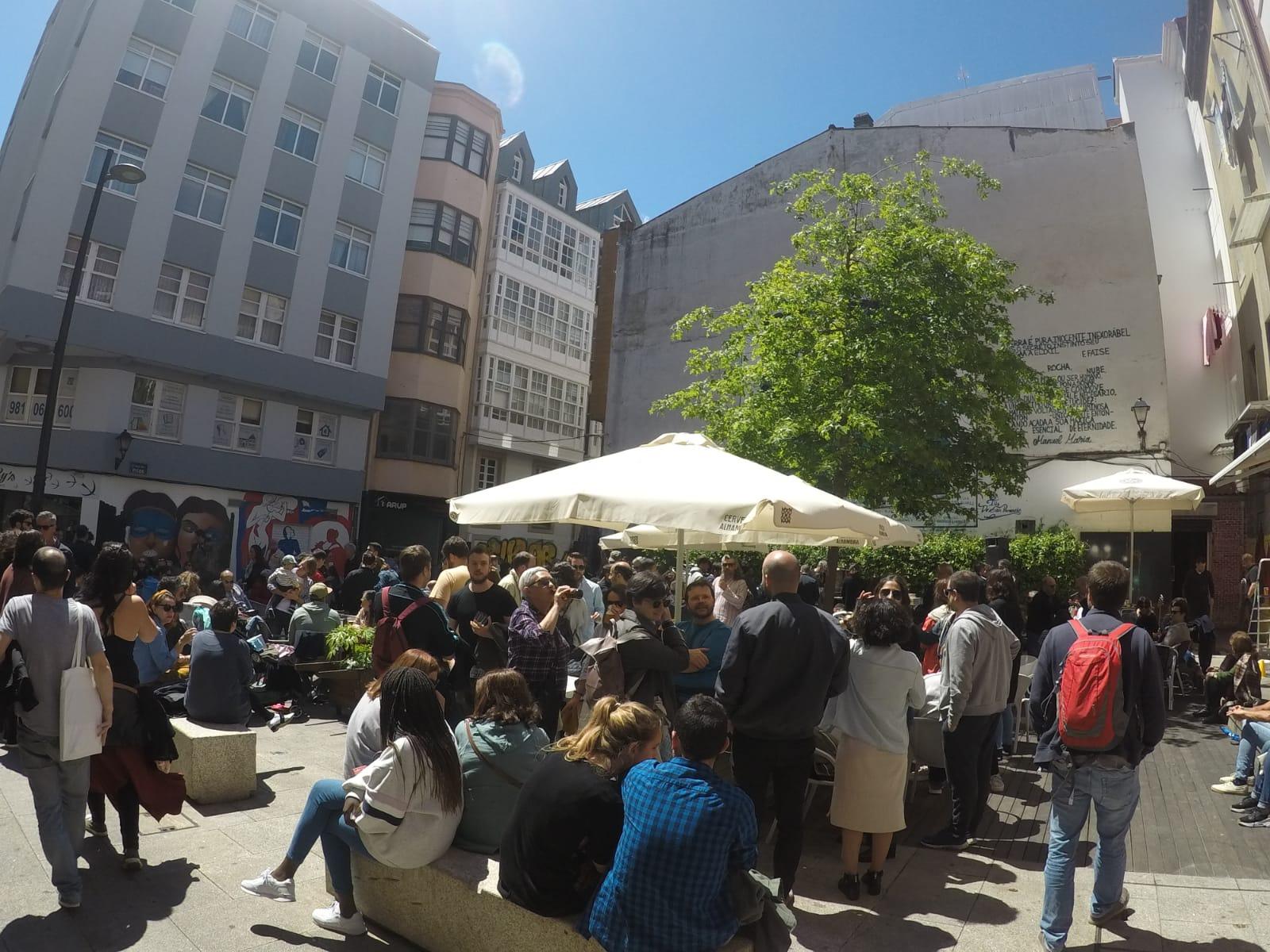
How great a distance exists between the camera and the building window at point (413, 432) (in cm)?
2872

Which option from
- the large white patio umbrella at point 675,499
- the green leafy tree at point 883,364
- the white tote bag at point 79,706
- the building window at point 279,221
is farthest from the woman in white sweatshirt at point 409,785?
the building window at point 279,221

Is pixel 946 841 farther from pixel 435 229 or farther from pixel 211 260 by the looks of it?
pixel 435 229

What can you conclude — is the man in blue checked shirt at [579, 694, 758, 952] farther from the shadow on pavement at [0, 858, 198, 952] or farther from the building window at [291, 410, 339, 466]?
the building window at [291, 410, 339, 466]

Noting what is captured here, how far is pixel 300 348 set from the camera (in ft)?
84.1

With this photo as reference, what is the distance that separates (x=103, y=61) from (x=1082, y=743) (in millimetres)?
25999

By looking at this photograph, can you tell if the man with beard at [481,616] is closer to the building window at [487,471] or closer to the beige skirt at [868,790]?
the beige skirt at [868,790]

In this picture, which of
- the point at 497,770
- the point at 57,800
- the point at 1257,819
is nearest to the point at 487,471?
the point at 1257,819

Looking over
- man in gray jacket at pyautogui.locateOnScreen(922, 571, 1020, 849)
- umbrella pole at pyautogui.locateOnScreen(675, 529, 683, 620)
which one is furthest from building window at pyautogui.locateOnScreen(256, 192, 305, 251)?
man in gray jacket at pyautogui.locateOnScreen(922, 571, 1020, 849)

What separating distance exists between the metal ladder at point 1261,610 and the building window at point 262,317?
77.1 feet

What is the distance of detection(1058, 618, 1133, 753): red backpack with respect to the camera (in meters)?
4.26

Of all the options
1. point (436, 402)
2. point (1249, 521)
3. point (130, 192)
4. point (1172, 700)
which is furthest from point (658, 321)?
point (1172, 700)

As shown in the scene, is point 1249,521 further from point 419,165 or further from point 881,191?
point 419,165

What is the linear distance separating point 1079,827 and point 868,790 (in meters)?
1.09

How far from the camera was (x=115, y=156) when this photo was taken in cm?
2198
